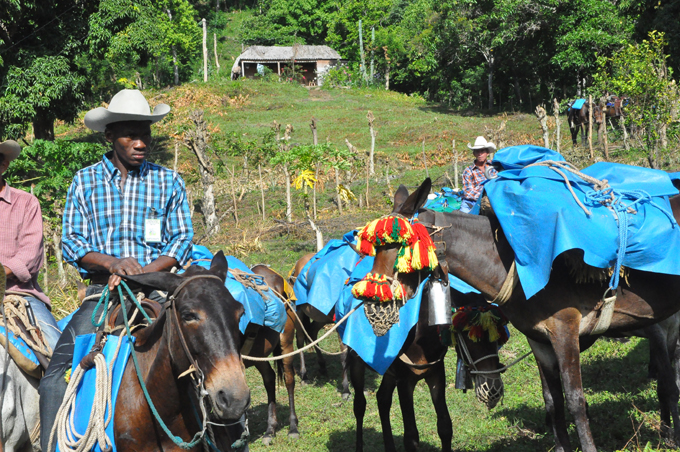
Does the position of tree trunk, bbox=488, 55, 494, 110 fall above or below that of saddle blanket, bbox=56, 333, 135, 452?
above

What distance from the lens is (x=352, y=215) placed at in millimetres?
16438

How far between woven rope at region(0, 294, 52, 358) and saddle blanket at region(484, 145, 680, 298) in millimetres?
3383

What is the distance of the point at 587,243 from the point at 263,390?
5.78 meters

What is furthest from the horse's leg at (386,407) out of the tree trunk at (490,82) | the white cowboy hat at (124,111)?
the tree trunk at (490,82)

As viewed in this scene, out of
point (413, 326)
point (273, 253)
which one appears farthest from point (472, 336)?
A: point (273, 253)

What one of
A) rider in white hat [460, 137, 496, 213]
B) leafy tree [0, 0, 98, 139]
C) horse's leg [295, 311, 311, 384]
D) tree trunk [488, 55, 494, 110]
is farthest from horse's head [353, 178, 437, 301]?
tree trunk [488, 55, 494, 110]

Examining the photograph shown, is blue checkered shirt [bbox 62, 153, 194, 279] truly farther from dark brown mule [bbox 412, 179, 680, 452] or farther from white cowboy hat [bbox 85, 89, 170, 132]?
dark brown mule [bbox 412, 179, 680, 452]

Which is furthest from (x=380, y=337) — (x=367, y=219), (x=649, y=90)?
(x=367, y=219)

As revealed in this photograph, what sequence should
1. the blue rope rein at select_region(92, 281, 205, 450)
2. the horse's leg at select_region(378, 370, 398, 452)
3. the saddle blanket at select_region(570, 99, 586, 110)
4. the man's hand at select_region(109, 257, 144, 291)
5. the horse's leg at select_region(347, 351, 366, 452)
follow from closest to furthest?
the blue rope rein at select_region(92, 281, 205, 450), the man's hand at select_region(109, 257, 144, 291), the horse's leg at select_region(378, 370, 398, 452), the horse's leg at select_region(347, 351, 366, 452), the saddle blanket at select_region(570, 99, 586, 110)

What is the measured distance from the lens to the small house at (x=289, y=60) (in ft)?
172

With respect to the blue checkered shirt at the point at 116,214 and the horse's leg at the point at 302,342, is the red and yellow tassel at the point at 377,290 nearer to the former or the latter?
the blue checkered shirt at the point at 116,214

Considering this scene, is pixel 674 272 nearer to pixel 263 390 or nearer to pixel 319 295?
pixel 319 295

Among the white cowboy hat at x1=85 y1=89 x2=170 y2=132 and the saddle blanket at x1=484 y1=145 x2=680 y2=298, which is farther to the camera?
the saddle blanket at x1=484 y1=145 x2=680 y2=298

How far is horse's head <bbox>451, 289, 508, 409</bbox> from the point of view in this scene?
5.19 m
